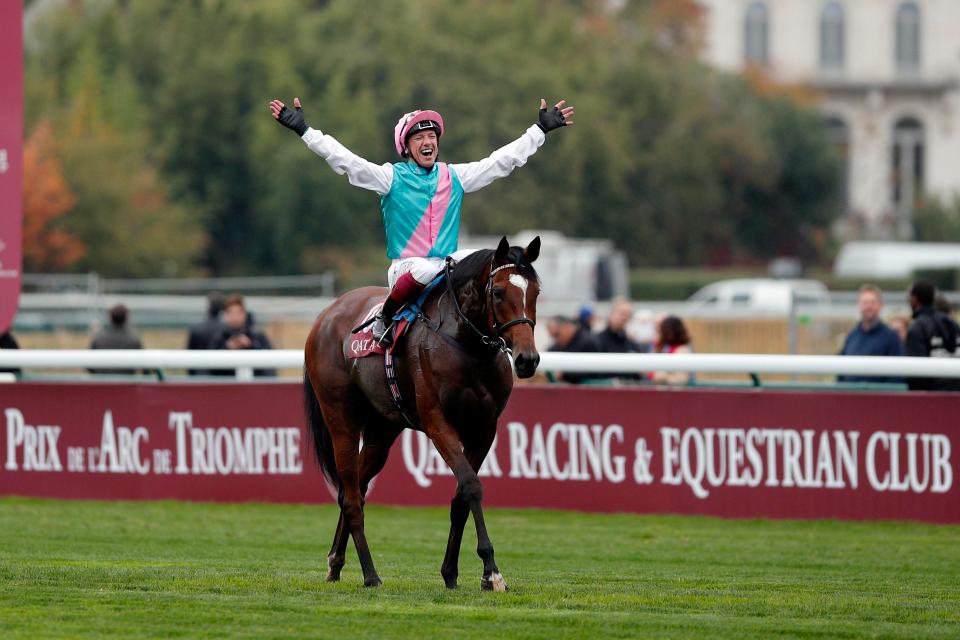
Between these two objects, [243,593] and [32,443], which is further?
[32,443]

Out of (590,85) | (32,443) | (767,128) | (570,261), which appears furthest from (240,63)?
(32,443)

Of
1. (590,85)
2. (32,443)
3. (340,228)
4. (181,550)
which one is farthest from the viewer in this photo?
(590,85)

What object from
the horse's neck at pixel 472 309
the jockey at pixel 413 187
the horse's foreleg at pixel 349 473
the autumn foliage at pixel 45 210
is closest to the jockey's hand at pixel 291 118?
the jockey at pixel 413 187

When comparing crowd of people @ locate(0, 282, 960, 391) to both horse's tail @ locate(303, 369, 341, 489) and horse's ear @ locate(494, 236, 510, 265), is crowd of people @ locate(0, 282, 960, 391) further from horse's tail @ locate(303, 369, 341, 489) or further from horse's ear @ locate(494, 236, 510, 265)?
horse's ear @ locate(494, 236, 510, 265)

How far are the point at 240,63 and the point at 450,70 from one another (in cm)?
599

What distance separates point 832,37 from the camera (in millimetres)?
82812

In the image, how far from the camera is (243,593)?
884 centimetres

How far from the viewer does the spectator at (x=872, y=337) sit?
48.9 feet

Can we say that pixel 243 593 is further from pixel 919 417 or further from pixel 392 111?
pixel 392 111

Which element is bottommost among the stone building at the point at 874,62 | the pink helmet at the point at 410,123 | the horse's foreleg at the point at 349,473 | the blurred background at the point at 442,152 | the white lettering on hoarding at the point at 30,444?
the white lettering on hoarding at the point at 30,444

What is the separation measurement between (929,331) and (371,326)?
6.37 meters

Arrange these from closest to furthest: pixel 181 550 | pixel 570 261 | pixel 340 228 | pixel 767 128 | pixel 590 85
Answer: pixel 181 550, pixel 570 261, pixel 340 228, pixel 590 85, pixel 767 128

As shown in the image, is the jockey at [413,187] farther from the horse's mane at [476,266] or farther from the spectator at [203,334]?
the spectator at [203,334]

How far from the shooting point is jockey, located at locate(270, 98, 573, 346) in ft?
30.6
